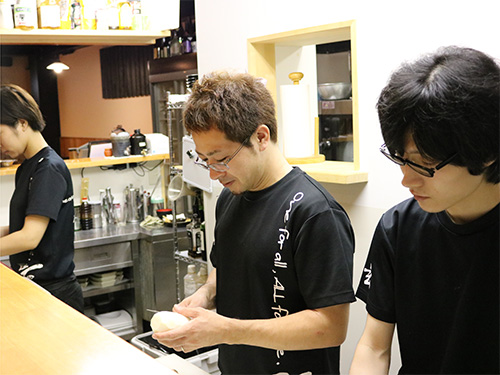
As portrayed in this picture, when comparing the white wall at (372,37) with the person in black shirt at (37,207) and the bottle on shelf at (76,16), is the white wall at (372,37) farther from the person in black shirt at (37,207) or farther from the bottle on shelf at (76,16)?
the bottle on shelf at (76,16)

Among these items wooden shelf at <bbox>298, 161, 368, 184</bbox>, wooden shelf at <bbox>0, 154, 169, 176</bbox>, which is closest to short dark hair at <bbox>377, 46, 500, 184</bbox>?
wooden shelf at <bbox>298, 161, 368, 184</bbox>

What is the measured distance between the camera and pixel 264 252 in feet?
5.48

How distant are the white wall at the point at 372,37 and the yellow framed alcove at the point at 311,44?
3cm

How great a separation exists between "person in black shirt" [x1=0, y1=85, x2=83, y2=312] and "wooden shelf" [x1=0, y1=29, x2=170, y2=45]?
2.90 feet

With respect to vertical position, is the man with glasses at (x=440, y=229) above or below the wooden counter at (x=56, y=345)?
above

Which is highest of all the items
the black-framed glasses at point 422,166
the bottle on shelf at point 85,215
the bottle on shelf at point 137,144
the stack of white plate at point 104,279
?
the black-framed glasses at point 422,166

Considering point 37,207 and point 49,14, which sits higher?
point 49,14

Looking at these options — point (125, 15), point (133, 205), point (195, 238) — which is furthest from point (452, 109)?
point (133, 205)

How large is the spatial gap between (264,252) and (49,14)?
2.63 meters

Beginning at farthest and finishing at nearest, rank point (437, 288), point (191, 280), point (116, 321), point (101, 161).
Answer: point (101, 161)
point (116, 321)
point (191, 280)
point (437, 288)

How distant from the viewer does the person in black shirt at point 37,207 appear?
271cm

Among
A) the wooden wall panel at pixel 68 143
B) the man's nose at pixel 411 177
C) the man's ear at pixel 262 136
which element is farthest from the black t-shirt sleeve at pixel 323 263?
the wooden wall panel at pixel 68 143

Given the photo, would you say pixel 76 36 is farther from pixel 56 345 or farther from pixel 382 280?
pixel 382 280

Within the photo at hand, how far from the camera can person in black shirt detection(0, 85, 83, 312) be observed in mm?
2715
